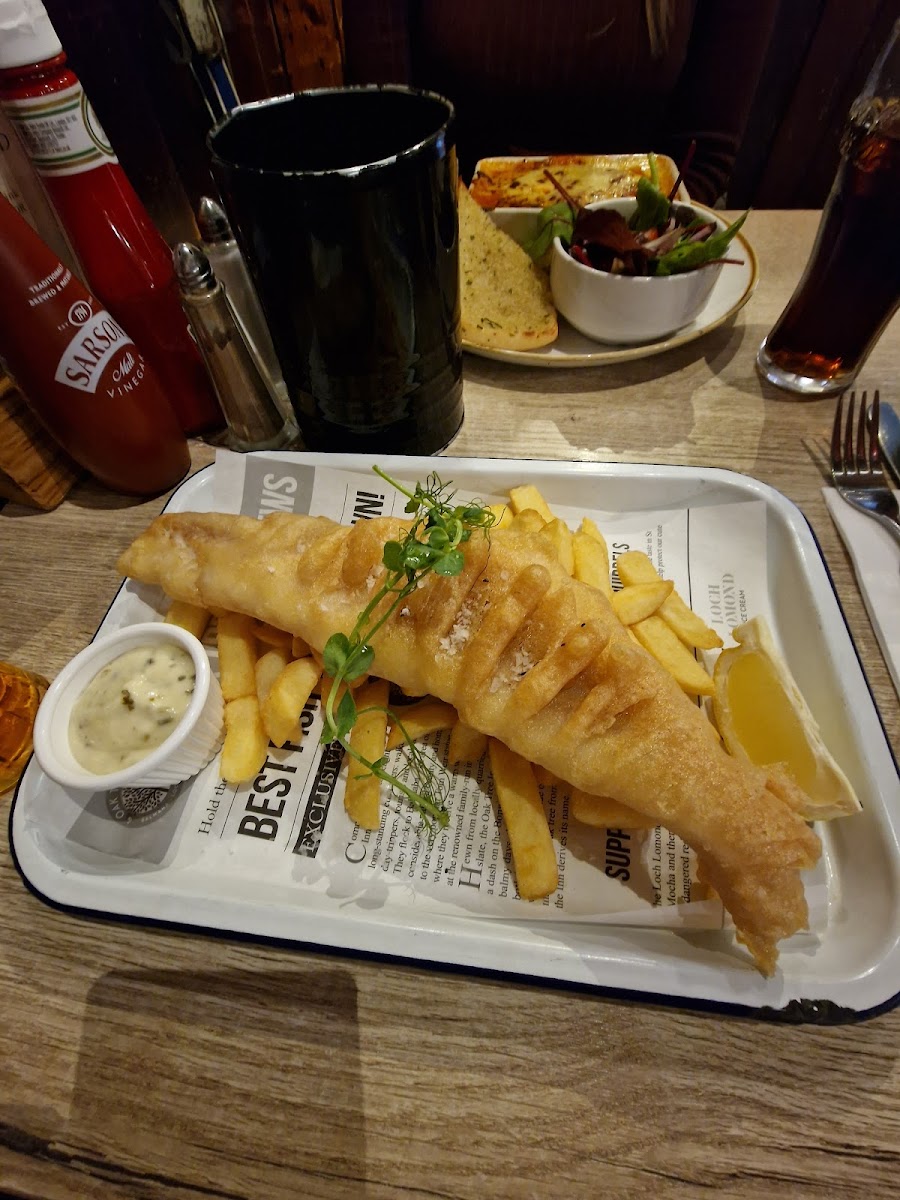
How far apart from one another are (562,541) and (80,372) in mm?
1154

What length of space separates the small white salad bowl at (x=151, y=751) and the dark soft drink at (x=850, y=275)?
1.81 meters

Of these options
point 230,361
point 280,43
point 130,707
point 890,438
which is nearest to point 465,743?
point 130,707

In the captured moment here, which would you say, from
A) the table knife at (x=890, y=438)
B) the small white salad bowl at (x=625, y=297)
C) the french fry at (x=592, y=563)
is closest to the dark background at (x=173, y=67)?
the small white salad bowl at (x=625, y=297)

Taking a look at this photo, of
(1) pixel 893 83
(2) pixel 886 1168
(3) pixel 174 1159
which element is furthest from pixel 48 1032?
(1) pixel 893 83

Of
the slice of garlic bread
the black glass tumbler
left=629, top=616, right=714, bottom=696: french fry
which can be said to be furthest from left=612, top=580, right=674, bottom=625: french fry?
the slice of garlic bread

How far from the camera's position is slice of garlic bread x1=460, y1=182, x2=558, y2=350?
1.94 metres

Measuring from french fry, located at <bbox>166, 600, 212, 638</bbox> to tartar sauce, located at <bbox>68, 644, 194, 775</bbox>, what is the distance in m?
0.13

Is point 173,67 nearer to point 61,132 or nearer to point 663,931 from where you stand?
point 61,132

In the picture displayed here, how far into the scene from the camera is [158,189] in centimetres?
179

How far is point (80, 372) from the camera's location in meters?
1.44

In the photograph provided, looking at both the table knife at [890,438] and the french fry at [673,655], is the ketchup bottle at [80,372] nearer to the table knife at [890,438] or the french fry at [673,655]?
the french fry at [673,655]

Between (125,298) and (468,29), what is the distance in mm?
2294

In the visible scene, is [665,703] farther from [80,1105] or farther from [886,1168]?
[80,1105]

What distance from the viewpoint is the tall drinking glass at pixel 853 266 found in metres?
1.45
